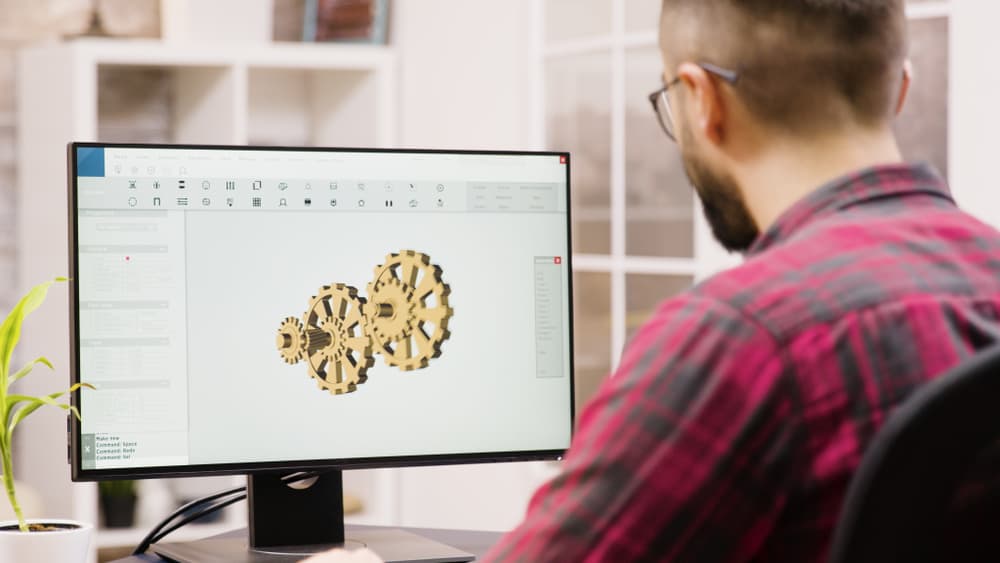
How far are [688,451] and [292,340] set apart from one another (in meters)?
0.67

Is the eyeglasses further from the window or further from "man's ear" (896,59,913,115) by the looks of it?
the window

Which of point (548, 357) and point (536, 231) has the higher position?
point (536, 231)

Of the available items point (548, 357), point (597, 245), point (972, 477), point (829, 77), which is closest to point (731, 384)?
point (972, 477)

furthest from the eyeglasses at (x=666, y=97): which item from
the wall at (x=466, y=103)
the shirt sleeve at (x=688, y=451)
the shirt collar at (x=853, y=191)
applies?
the wall at (x=466, y=103)

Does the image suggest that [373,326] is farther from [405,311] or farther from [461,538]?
[461,538]

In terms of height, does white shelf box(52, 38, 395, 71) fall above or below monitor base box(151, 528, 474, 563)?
above

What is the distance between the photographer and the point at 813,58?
2.87 ft

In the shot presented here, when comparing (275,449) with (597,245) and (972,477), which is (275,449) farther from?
(597,245)

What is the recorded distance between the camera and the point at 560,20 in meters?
2.99

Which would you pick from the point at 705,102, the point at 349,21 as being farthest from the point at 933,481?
the point at 349,21

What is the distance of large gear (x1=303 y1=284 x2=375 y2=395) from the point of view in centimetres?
132

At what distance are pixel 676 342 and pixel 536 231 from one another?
65 cm

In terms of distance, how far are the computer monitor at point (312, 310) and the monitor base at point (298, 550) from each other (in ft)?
0.10

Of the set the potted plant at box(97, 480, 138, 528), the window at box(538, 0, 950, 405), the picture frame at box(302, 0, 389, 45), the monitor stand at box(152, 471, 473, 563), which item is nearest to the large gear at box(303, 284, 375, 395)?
the monitor stand at box(152, 471, 473, 563)
